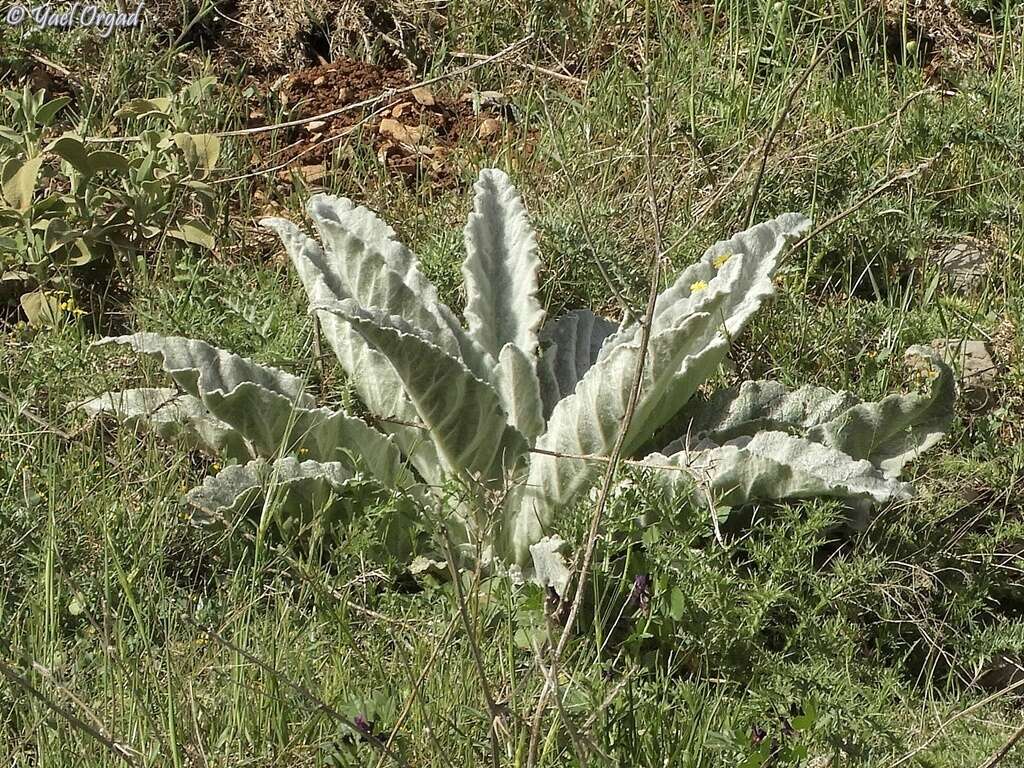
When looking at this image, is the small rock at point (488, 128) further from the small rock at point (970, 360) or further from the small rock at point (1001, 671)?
the small rock at point (1001, 671)

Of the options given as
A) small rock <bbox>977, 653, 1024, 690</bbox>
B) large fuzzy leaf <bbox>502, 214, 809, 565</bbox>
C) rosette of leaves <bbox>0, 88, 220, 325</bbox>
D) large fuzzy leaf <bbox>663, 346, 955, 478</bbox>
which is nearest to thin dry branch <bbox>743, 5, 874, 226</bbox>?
large fuzzy leaf <bbox>502, 214, 809, 565</bbox>

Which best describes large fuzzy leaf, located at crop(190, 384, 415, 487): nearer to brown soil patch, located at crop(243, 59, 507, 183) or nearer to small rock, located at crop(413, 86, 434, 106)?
brown soil patch, located at crop(243, 59, 507, 183)

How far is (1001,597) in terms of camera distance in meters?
3.11

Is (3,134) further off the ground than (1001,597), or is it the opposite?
(3,134)

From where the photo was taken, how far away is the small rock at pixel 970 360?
358 centimetres

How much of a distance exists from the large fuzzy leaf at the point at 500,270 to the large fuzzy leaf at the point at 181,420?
2.05 ft

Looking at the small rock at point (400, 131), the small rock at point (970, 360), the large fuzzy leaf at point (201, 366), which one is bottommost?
the small rock at point (970, 360)

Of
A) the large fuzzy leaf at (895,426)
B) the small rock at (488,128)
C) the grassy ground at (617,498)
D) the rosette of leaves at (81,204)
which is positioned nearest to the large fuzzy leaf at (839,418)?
the large fuzzy leaf at (895,426)

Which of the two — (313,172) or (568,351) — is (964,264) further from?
(313,172)

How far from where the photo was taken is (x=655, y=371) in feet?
9.25

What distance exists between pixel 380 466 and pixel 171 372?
515 millimetres

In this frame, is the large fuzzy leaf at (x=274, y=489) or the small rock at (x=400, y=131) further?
the small rock at (x=400, y=131)

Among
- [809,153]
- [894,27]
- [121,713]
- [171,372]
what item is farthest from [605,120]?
[121,713]

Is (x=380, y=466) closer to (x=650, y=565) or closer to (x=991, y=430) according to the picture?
(x=650, y=565)
